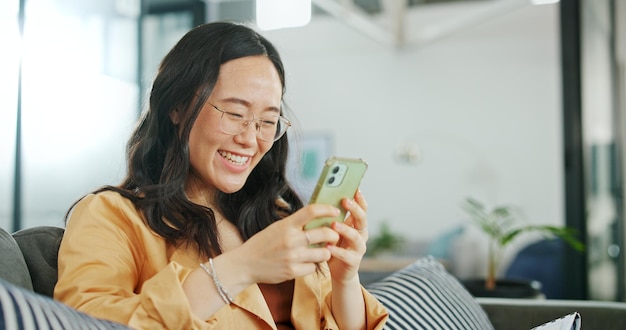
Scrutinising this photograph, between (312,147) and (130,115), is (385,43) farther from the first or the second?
(130,115)

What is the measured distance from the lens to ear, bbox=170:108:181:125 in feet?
4.21

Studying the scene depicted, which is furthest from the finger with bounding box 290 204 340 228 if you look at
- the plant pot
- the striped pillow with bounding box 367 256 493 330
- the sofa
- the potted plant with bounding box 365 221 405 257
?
the potted plant with bounding box 365 221 405 257

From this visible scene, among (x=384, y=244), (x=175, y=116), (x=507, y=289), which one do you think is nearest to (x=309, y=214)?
(x=175, y=116)

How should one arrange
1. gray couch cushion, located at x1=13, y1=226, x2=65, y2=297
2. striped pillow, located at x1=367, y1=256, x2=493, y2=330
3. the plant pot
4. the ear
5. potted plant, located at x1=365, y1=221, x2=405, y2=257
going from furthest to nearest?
potted plant, located at x1=365, y1=221, x2=405, y2=257
the plant pot
striped pillow, located at x1=367, y1=256, x2=493, y2=330
the ear
gray couch cushion, located at x1=13, y1=226, x2=65, y2=297

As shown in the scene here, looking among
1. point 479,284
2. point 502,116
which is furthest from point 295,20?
point 479,284

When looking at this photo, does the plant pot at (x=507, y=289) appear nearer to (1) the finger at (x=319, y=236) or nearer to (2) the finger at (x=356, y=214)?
(2) the finger at (x=356, y=214)

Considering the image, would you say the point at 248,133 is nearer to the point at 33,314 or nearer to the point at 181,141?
the point at 181,141

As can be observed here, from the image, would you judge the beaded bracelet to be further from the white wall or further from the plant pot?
the white wall

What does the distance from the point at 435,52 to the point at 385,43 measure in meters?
0.58

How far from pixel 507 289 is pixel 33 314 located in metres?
2.14

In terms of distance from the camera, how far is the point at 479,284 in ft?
9.02

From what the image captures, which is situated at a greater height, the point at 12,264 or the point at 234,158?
the point at 234,158

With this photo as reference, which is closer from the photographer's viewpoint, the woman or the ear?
the woman

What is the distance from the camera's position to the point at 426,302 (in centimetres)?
162
